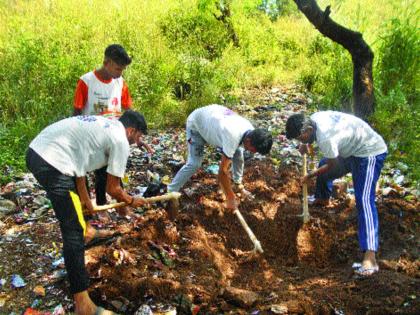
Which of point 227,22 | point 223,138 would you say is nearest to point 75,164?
point 223,138

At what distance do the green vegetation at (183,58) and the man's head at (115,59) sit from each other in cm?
217

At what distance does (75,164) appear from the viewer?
274 centimetres

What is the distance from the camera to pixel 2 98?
19.5 feet

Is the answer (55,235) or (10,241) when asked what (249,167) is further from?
(10,241)

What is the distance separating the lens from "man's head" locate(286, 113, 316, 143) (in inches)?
137

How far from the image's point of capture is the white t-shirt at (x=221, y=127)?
3541 millimetres

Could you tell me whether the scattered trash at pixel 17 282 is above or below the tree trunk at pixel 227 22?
below

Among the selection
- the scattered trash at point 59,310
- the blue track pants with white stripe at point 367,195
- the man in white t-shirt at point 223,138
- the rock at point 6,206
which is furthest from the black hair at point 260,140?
the rock at point 6,206

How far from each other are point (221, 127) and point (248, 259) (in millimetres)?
1257

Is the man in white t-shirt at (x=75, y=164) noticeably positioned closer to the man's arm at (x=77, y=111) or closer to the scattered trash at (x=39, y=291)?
the scattered trash at (x=39, y=291)

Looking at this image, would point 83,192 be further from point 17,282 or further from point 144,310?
point 144,310

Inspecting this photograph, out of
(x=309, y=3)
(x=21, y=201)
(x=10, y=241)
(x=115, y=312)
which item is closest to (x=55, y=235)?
(x=10, y=241)

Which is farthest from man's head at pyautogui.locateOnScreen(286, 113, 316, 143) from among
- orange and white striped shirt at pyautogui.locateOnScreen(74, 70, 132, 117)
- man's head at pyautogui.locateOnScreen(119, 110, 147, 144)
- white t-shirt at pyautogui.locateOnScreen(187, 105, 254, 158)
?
orange and white striped shirt at pyautogui.locateOnScreen(74, 70, 132, 117)

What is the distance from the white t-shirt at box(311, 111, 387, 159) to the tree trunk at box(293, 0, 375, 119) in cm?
214
